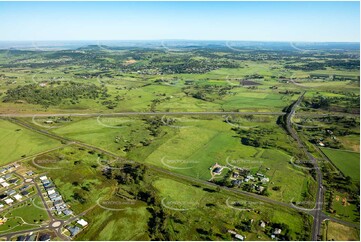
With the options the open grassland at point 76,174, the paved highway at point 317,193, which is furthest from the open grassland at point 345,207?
the open grassland at point 76,174

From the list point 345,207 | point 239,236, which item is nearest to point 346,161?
point 345,207

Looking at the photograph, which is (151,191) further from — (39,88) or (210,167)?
(39,88)

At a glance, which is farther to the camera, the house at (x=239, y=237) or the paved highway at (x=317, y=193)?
the paved highway at (x=317, y=193)

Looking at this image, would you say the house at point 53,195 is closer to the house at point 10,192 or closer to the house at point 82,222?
the house at point 10,192

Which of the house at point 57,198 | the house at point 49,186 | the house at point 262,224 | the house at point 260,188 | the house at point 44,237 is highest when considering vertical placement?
the house at point 49,186

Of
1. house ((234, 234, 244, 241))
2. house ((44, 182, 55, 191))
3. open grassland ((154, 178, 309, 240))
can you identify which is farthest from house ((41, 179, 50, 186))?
house ((234, 234, 244, 241))

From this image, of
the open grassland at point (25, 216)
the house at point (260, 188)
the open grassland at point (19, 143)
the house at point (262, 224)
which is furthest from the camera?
the open grassland at point (19, 143)

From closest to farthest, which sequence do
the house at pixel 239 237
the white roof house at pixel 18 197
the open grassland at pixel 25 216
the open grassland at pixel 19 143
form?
the house at pixel 239 237
the open grassland at pixel 25 216
the white roof house at pixel 18 197
the open grassland at pixel 19 143
